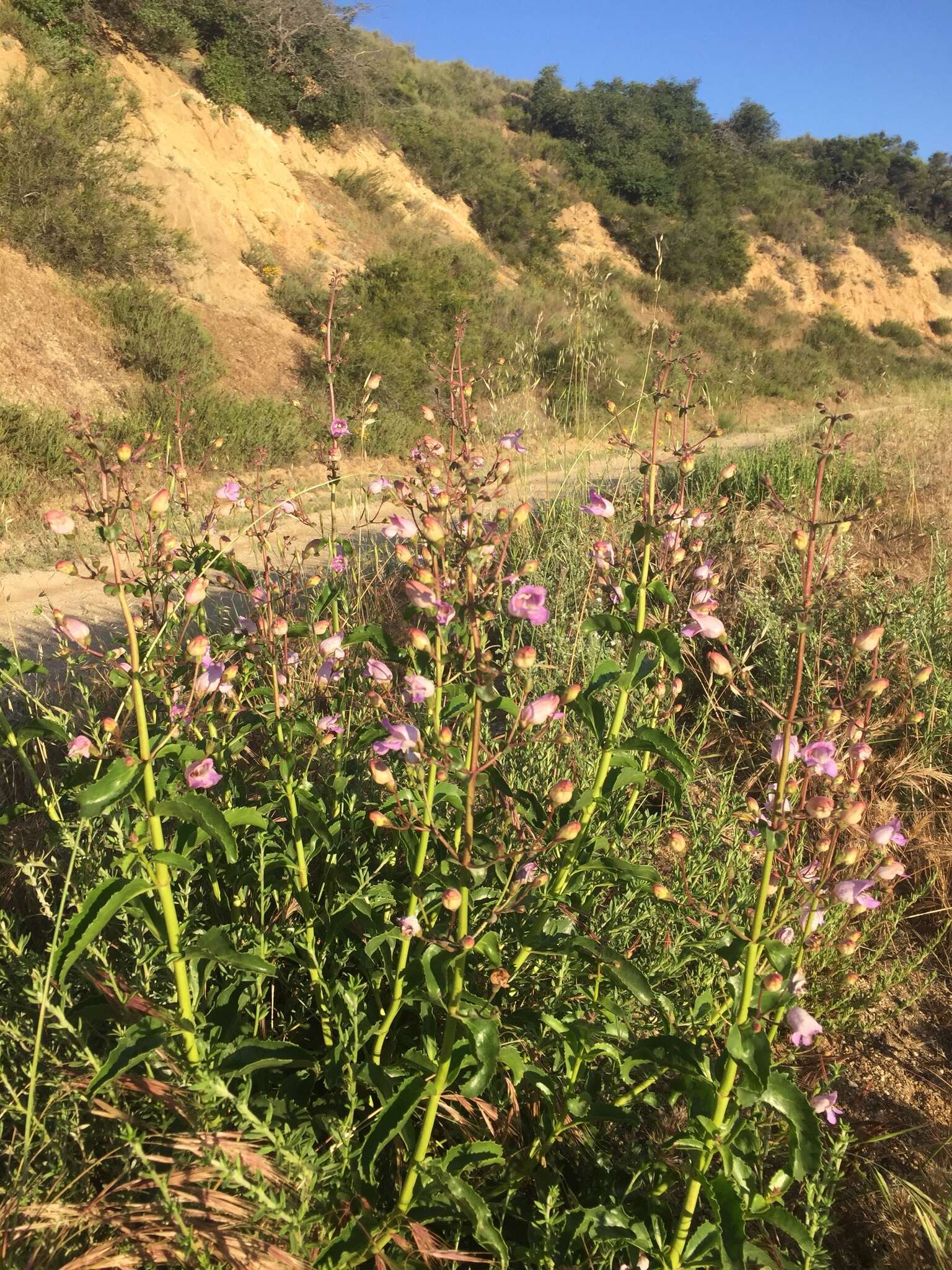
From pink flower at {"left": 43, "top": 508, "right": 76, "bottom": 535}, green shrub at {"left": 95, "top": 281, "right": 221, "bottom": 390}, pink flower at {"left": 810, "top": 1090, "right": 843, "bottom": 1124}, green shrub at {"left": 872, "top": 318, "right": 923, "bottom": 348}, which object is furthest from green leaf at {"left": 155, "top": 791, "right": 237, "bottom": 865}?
green shrub at {"left": 872, "top": 318, "right": 923, "bottom": 348}

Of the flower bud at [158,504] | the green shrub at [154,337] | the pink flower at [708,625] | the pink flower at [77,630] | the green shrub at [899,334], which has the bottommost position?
the pink flower at [77,630]

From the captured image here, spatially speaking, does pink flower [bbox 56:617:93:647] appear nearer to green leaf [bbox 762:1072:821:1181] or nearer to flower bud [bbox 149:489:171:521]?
flower bud [bbox 149:489:171:521]

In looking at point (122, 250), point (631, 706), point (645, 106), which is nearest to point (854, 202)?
point (645, 106)

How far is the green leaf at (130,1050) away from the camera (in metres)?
1.58

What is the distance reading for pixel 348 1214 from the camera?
68.9 inches

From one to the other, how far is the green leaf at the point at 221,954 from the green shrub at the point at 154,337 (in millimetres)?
9950

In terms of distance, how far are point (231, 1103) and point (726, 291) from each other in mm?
27341

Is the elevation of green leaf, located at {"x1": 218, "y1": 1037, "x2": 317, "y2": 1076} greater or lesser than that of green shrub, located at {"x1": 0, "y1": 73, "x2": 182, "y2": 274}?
lesser

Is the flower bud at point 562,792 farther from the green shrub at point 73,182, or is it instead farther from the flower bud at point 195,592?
the green shrub at point 73,182

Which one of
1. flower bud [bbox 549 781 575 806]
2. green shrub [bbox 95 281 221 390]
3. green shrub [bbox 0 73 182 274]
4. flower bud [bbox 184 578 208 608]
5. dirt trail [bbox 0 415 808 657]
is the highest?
green shrub [bbox 0 73 182 274]

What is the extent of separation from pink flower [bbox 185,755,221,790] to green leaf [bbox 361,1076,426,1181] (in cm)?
79

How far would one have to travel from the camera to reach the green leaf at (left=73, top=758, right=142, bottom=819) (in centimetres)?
152

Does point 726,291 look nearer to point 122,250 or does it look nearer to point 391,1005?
point 122,250

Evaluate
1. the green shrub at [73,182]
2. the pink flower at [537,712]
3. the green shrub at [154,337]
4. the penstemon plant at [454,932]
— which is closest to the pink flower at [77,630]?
the penstemon plant at [454,932]
